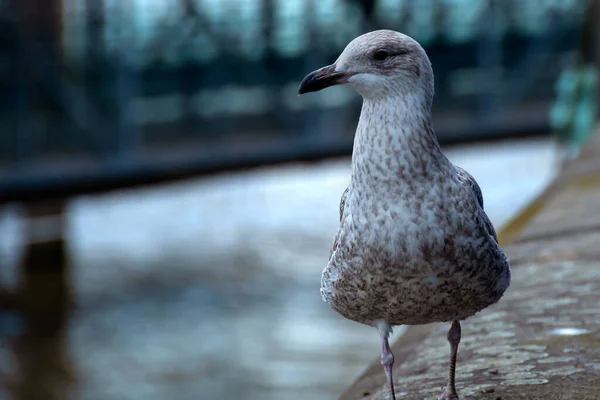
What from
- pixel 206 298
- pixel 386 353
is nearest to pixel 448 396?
pixel 386 353

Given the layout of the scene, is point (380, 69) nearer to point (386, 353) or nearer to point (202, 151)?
point (386, 353)

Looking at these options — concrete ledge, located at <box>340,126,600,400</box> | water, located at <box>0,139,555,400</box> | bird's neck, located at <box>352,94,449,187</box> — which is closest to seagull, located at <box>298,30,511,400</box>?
bird's neck, located at <box>352,94,449,187</box>

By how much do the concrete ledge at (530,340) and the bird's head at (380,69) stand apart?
86cm

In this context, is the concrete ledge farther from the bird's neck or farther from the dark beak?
the dark beak

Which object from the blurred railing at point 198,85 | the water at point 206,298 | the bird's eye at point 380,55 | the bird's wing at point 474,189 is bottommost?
the water at point 206,298

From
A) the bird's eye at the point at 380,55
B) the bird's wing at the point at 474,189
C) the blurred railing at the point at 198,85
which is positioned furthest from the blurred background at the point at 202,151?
the bird's eye at the point at 380,55

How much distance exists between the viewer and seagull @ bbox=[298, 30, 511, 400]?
2.67 metres

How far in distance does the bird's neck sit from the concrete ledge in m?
0.67

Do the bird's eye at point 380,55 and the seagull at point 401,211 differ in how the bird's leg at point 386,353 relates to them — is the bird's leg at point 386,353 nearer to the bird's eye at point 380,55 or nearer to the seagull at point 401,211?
the seagull at point 401,211

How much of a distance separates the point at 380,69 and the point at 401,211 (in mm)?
359

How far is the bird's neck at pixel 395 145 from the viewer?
2.70 metres

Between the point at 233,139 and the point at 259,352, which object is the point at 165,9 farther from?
the point at 259,352

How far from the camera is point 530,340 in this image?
133 inches

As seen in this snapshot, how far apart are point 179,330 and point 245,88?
374cm
